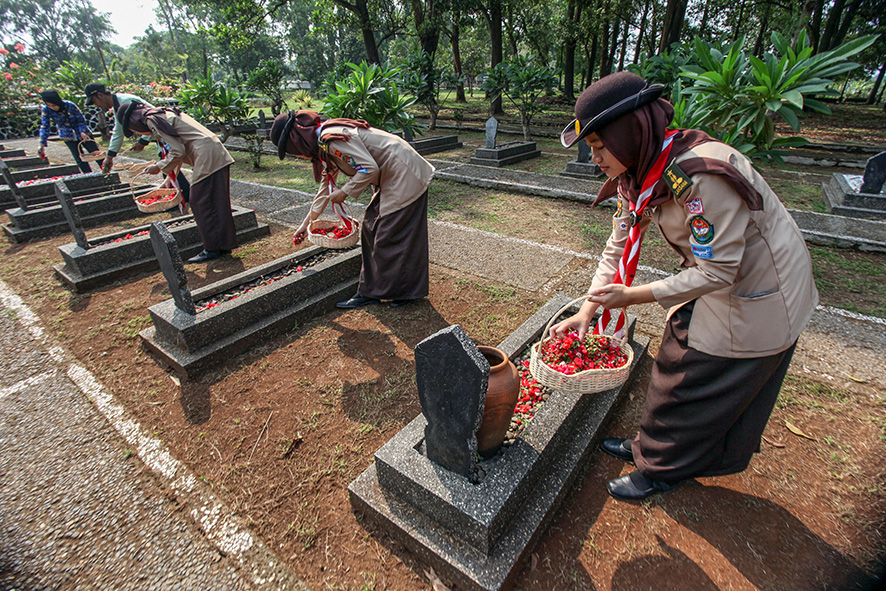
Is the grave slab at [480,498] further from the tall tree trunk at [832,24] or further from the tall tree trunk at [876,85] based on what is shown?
the tall tree trunk at [876,85]

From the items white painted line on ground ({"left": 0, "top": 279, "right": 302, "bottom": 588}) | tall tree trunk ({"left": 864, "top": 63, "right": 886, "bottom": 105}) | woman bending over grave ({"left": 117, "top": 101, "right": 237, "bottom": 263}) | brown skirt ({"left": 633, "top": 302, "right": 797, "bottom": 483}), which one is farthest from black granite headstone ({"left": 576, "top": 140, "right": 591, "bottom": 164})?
tall tree trunk ({"left": 864, "top": 63, "right": 886, "bottom": 105})

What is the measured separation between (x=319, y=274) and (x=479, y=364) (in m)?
2.85

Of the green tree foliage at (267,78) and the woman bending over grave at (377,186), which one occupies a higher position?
the green tree foliage at (267,78)

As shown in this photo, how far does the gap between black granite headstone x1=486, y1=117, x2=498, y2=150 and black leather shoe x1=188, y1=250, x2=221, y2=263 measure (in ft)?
23.2

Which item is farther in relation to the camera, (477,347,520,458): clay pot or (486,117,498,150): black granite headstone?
(486,117,498,150): black granite headstone

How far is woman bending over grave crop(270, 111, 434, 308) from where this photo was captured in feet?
11.7

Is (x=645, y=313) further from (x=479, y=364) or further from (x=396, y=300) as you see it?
(x=479, y=364)

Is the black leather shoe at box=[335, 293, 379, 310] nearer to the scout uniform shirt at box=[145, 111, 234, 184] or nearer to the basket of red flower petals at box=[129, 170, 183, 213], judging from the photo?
the basket of red flower petals at box=[129, 170, 183, 213]

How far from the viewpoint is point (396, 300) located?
169 inches

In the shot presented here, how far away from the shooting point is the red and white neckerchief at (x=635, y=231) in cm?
167

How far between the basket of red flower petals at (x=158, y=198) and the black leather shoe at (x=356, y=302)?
2.29m

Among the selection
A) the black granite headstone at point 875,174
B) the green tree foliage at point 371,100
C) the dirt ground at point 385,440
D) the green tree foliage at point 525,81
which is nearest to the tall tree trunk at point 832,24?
the green tree foliage at point 525,81

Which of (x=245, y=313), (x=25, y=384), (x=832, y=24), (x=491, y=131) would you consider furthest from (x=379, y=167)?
(x=832, y=24)

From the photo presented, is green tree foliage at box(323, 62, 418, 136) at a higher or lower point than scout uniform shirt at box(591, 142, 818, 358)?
higher
